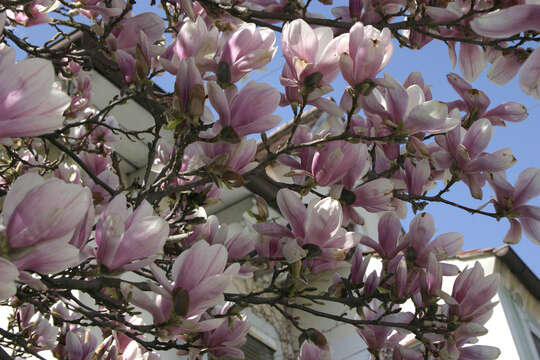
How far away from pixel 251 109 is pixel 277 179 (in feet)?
1.24

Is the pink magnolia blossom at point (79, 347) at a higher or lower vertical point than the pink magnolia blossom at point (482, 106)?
lower

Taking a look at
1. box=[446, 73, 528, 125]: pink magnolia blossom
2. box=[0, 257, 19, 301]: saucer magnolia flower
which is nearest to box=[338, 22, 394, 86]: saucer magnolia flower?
box=[446, 73, 528, 125]: pink magnolia blossom

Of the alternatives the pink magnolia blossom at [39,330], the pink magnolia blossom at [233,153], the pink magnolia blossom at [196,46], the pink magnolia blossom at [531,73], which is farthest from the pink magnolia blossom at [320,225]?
the pink magnolia blossom at [39,330]

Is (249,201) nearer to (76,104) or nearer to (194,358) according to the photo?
(76,104)

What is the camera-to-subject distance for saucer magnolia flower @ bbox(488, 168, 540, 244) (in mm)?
1472

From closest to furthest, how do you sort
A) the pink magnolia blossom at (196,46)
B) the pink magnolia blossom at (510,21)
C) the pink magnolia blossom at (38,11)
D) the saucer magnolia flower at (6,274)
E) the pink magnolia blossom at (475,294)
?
the saucer magnolia flower at (6,274) → the pink magnolia blossom at (510,21) → the pink magnolia blossom at (196,46) → the pink magnolia blossom at (475,294) → the pink magnolia blossom at (38,11)

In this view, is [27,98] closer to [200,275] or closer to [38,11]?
[200,275]

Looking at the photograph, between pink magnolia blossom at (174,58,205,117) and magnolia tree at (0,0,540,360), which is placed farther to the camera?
pink magnolia blossom at (174,58,205,117)

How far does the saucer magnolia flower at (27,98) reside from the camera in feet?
2.33

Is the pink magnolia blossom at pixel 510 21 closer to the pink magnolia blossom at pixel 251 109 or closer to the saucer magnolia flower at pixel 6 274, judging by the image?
the pink magnolia blossom at pixel 251 109

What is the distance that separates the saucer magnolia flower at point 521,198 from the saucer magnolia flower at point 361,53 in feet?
1.80

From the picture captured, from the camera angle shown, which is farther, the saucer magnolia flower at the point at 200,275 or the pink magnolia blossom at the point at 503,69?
the pink magnolia blossom at the point at 503,69

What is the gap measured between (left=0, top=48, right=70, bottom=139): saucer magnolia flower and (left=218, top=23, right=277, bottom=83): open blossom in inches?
19.3

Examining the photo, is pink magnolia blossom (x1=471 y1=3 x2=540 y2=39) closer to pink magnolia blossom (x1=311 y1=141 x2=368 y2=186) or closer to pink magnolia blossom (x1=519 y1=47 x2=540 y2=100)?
pink magnolia blossom (x1=519 y1=47 x2=540 y2=100)
